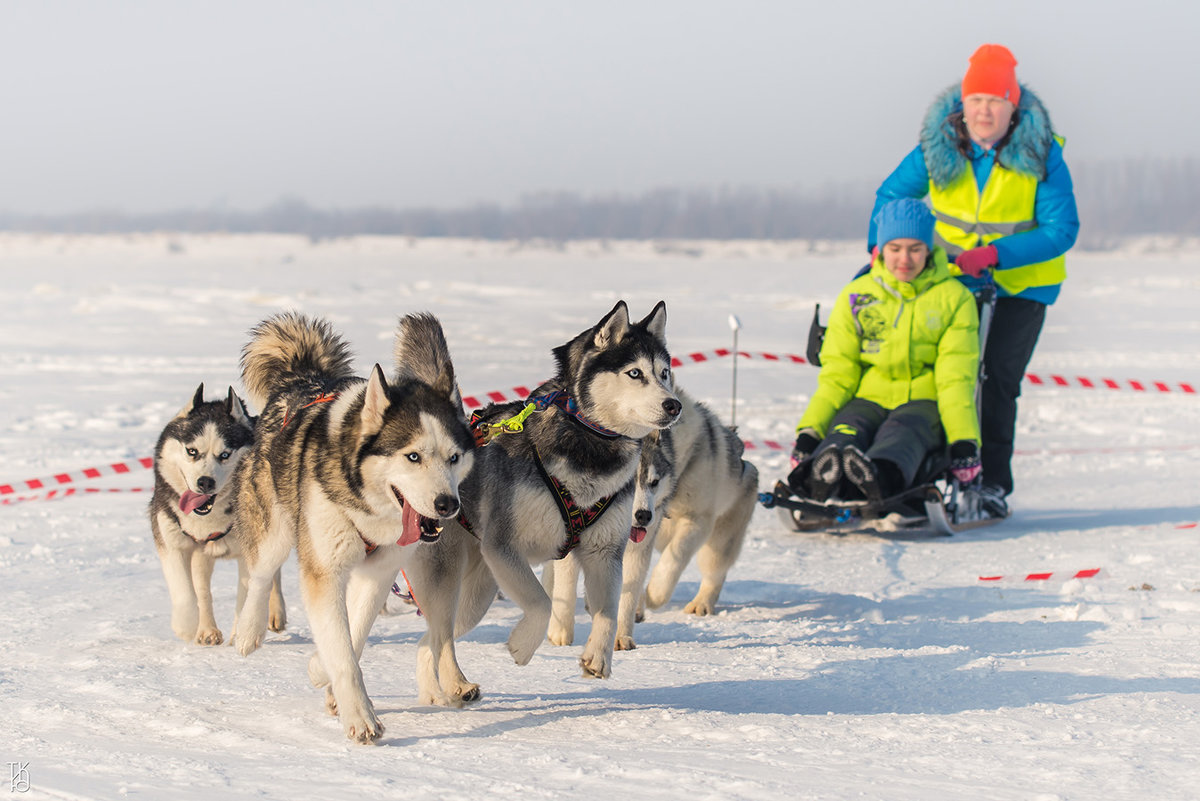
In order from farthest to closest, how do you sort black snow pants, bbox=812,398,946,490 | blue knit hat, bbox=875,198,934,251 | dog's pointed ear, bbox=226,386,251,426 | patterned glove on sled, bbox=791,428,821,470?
1. patterned glove on sled, bbox=791,428,821,470
2. blue knit hat, bbox=875,198,934,251
3. black snow pants, bbox=812,398,946,490
4. dog's pointed ear, bbox=226,386,251,426

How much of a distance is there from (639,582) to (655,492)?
34 cm

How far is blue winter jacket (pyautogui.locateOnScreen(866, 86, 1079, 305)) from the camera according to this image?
21.7 feet

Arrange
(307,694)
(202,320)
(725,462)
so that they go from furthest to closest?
1. (202,320)
2. (725,462)
3. (307,694)

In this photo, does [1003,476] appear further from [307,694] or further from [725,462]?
→ [307,694]

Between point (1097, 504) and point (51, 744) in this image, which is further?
point (1097, 504)

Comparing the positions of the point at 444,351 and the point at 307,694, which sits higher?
the point at 444,351

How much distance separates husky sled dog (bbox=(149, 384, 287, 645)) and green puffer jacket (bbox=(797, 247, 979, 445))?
325cm

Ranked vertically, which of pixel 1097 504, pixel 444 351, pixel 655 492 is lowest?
pixel 1097 504

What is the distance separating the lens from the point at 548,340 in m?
16.7

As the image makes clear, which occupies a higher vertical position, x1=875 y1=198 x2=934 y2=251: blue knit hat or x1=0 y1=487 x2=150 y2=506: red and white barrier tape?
x1=875 y1=198 x2=934 y2=251: blue knit hat

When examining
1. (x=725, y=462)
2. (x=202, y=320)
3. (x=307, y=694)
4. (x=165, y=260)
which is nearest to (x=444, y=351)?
(x=307, y=694)

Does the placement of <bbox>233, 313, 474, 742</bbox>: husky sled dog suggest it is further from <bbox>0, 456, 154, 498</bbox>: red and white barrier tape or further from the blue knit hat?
<bbox>0, 456, 154, 498</bbox>: red and white barrier tape

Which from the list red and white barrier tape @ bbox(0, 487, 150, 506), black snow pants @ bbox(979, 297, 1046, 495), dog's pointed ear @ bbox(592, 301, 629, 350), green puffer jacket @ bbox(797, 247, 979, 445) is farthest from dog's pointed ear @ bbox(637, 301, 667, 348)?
red and white barrier tape @ bbox(0, 487, 150, 506)

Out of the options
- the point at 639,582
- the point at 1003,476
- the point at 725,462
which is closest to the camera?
the point at 639,582
